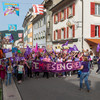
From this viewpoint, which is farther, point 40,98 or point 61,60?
point 61,60

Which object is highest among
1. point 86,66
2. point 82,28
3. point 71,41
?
point 82,28

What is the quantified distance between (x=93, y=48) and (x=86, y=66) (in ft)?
45.9

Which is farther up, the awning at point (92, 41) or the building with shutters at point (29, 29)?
the building with shutters at point (29, 29)

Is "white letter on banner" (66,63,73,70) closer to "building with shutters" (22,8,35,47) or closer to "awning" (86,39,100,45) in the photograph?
"awning" (86,39,100,45)

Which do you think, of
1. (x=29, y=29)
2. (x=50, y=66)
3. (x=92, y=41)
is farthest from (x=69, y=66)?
(x=29, y=29)

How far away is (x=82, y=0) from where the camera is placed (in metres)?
21.0

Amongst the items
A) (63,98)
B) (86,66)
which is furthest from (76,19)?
(63,98)

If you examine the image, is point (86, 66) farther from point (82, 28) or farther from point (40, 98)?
point (82, 28)

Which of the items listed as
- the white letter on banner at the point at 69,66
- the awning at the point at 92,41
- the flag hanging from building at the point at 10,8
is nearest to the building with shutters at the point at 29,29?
the awning at the point at 92,41

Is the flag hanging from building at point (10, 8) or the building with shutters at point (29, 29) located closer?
the flag hanging from building at point (10, 8)

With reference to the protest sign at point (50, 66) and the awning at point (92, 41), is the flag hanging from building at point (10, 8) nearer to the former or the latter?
the protest sign at point (50, 66)

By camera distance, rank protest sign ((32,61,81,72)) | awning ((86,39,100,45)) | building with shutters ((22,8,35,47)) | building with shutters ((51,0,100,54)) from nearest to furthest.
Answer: protest sign ((32,61,81,72)), awning ((86,39,100,45)), building with shutters ((51,0,100,54)), building with shutters ((22,8,35,47))

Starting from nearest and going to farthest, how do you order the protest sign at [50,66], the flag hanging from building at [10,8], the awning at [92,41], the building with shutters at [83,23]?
the protest sign at [50,66]
the flag hanging from building at [10,8]
the awning at [92,41]
the building with shutters at [83,23]

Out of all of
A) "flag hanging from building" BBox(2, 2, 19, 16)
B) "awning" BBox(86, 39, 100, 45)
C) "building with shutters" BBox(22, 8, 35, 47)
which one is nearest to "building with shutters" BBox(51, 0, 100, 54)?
"awning" BBox(86, 39, 100, 45)
